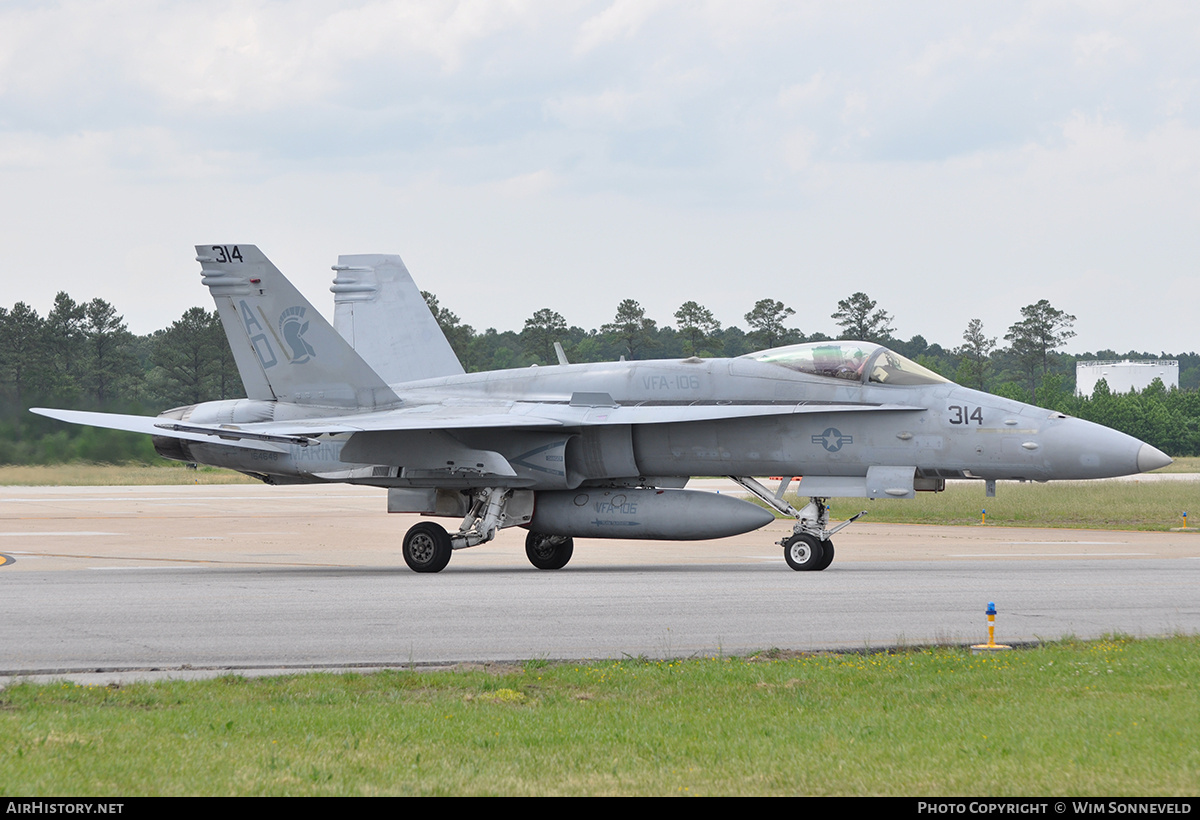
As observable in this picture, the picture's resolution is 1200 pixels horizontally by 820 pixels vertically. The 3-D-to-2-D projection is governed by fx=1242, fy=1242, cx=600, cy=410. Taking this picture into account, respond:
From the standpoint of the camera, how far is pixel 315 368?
63.2 feet

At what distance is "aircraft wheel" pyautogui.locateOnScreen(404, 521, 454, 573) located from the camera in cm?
1819

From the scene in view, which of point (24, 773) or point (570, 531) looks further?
point (570, 531)

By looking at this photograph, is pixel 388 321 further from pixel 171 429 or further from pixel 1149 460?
pixel 1149 460

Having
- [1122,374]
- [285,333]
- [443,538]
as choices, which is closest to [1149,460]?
[443,538]

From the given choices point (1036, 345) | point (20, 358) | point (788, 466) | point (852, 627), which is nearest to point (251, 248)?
point (788, 466)

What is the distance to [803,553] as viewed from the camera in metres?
16.9

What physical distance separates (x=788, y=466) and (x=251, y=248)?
29.0 ft

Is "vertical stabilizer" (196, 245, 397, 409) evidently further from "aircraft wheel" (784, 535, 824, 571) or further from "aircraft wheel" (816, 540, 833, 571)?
"aircraft wheel" (816, 540, 833, 571)

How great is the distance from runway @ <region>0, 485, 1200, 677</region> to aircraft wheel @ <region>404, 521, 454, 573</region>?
36 cm

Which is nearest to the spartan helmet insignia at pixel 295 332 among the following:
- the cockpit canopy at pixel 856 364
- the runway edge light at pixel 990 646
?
the cockpit canopy at pixel 856 364

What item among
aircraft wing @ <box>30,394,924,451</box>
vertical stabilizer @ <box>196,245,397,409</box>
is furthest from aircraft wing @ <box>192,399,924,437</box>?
vertical stabilizer @ <box>196,245,397,409</box>

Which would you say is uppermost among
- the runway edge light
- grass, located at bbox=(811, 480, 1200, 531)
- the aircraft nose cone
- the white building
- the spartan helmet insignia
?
the white building

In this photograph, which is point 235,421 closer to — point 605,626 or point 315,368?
point 315,368

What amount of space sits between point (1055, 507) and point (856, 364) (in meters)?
18.9
